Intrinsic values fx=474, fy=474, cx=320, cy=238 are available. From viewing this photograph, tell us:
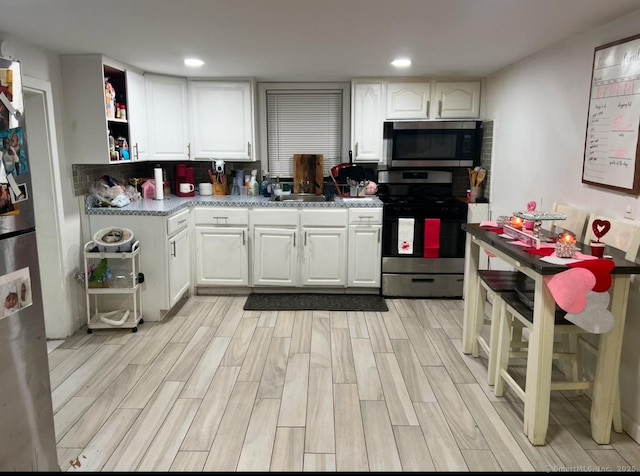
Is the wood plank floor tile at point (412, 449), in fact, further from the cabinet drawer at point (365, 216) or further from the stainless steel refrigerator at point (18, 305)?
the cabinet drawer at point (365, 216)

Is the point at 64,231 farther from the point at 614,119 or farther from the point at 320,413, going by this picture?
the point at 614,119

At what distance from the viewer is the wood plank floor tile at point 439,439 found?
2.18m

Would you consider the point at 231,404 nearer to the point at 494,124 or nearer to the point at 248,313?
the point at 248,313

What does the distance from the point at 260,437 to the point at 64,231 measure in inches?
88.0

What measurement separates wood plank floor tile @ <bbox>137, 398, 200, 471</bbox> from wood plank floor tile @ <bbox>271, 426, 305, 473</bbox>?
0.48m

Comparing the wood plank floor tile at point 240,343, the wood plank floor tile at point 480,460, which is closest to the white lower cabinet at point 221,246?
the wood plank floor tile at point 240,343

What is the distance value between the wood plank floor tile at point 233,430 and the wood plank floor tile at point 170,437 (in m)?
0.18

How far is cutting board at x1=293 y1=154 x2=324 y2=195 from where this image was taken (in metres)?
4.91

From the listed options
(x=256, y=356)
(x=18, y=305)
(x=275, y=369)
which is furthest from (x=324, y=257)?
(x=18, y=305)

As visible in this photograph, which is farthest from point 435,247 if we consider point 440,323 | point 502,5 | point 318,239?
point 502,5

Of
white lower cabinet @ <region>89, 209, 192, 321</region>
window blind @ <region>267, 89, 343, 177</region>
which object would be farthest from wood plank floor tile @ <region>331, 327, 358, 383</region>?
window blind @ <region>267, 89, 343, 177</region>

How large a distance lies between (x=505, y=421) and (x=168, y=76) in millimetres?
4011

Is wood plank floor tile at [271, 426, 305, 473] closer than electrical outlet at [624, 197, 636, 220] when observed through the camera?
Yes

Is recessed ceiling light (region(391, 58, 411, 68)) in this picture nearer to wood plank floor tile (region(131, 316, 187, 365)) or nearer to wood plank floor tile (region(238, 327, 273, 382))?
wood plank floor tile (region(238, 327, 273, 382))
